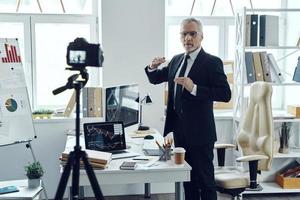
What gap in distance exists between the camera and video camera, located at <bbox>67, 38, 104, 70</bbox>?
1942mm

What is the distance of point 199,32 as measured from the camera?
9.45 ft

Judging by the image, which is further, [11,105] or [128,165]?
[11,105]

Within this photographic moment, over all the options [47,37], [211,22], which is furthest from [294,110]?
[47,37]

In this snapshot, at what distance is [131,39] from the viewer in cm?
382

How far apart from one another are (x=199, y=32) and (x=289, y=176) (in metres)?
1.85

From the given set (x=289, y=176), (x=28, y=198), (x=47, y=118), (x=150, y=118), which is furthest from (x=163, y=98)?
(x=28, y=198)

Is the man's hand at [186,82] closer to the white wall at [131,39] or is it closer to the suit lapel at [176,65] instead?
the suit lapel at [176,65]

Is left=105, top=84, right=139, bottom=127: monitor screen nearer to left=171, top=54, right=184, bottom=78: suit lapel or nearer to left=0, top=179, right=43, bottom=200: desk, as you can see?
left=171, top=54, right=184, bottom=78: suit lapel

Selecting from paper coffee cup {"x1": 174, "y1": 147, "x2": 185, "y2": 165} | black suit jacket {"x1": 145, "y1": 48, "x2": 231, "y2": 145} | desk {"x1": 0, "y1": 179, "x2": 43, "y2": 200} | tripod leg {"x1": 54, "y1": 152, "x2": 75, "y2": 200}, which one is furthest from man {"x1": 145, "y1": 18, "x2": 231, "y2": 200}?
tripod leg {"x1": 54, "y1": 152, "x2": 75, "y2": 200}

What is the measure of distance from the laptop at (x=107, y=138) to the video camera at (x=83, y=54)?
0.86 m

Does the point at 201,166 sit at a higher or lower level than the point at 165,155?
lower

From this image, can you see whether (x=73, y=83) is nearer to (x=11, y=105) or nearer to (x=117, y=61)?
(x=11, y=105)

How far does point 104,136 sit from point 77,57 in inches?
39.1

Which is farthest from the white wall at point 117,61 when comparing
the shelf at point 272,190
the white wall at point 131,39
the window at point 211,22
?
the shelf at point 272,190
